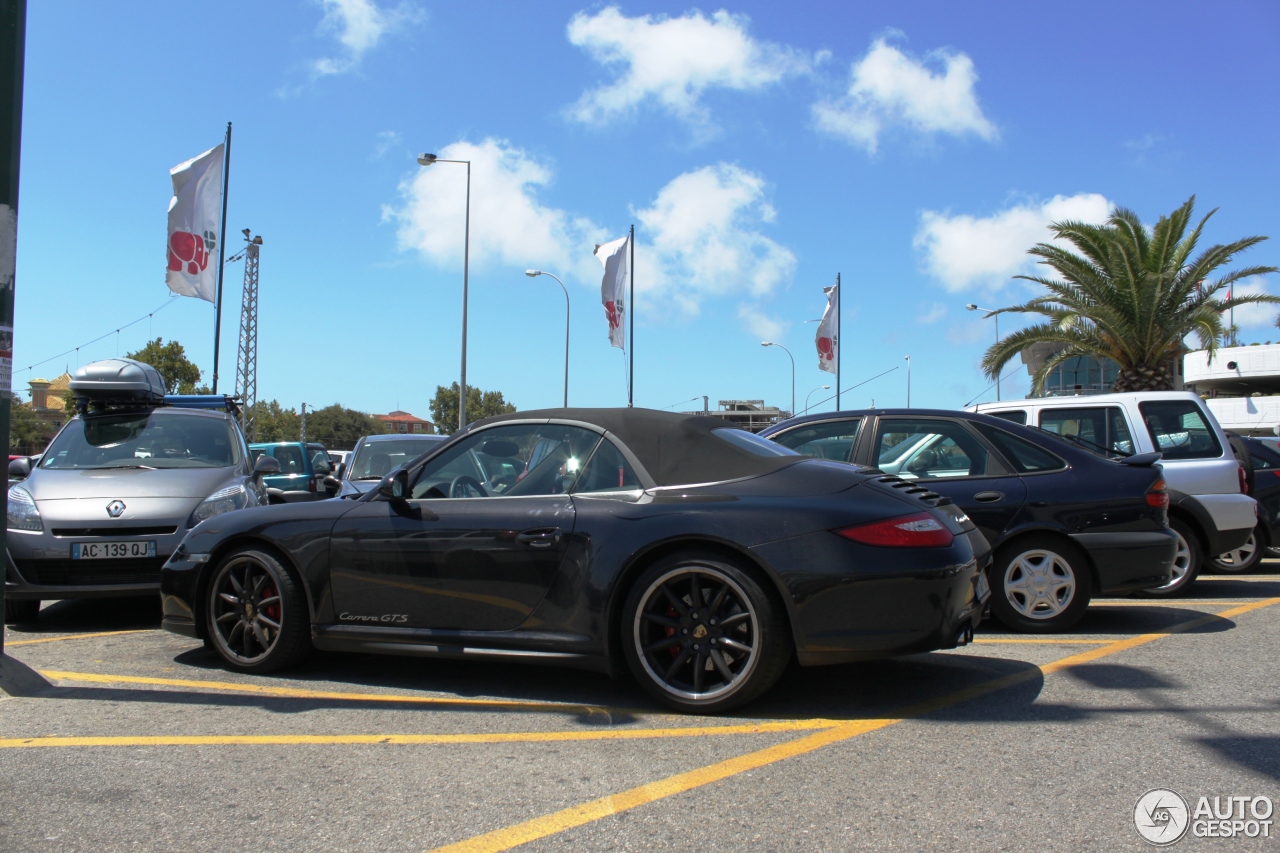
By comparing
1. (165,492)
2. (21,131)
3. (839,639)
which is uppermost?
(21,131)

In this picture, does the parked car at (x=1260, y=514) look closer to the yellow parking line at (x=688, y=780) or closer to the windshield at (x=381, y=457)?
the yellow parking line at (x=688, y=780)

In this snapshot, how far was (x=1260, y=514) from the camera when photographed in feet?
30.8

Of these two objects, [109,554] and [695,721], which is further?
[109,554]

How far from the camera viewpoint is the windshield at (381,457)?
1006cm

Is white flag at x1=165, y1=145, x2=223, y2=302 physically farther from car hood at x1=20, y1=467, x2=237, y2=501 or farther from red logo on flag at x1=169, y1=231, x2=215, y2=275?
car hood at x1=20, y1=467, x2=237, y2=501

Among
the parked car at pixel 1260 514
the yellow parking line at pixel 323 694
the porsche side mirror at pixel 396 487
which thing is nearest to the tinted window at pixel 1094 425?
the parked car at pixel 1260 514

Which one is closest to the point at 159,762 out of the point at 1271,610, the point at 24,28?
the point at 24,28

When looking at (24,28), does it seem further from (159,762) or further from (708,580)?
(708,580)

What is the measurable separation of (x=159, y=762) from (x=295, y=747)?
0.48m

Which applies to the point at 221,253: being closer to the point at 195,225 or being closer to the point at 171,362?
the point at 195,225

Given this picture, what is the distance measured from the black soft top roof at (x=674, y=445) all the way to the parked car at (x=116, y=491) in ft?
10.6

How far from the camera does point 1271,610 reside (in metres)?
7.07

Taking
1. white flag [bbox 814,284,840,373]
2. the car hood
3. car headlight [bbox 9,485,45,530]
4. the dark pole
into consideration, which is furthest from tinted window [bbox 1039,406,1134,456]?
white flag [bbox 814,284,840,373]

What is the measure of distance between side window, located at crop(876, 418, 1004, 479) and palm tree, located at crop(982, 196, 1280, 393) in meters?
15.0
